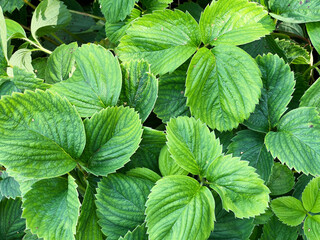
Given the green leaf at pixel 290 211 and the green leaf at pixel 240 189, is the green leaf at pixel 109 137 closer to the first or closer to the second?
the green leaf at pixel 240 189

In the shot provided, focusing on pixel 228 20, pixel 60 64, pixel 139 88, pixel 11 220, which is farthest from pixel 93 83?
pixel 11 220

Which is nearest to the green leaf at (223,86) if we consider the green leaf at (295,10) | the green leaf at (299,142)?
the green leaf at (299,142)

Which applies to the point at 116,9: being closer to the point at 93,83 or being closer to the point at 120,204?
the point at 93,83

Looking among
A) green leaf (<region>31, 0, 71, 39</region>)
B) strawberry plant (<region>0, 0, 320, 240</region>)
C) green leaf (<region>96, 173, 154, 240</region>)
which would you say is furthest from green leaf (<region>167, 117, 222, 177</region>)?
green leaf (<region>31, 0, 71, 39</region>)

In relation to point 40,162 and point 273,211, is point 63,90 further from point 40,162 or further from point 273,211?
point 273,211

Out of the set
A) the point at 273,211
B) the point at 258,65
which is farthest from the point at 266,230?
the point at 258,65

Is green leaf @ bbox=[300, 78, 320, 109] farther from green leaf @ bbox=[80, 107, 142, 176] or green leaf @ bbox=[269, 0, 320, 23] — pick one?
green leaf @ bbox=[80, 107, 142, 176]
